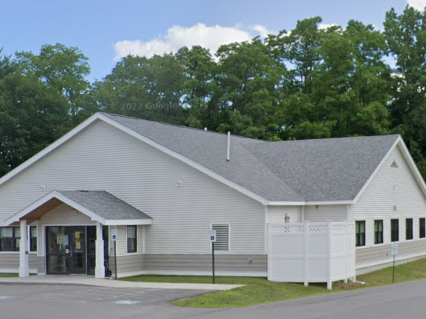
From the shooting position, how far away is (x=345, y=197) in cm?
3556

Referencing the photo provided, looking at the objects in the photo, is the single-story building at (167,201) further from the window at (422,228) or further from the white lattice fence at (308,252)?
the window at (422,228)

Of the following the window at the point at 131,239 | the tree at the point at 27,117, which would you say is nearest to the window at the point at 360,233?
the window at the point at 131,239

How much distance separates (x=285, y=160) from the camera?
137 feet

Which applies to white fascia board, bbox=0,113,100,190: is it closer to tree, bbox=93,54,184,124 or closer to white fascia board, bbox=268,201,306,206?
white fascia board, bbox=268,201,306,206

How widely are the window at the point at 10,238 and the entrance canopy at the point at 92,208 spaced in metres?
2.59

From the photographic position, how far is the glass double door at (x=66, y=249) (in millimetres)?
34497

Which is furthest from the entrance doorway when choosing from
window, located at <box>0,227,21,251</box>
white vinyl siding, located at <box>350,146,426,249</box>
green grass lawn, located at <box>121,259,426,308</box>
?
white vinyl siding, located at <box>350,146,426,249</box>

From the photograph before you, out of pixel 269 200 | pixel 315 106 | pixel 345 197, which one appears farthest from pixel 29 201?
pixel 315 106

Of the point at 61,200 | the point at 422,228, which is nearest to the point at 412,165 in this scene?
the point at 422,228

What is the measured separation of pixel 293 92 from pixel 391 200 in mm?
30207

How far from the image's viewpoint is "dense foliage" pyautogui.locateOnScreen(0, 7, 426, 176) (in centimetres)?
6206

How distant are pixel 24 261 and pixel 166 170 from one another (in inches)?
293

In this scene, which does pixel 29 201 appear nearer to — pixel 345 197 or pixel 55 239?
pixel 55 239

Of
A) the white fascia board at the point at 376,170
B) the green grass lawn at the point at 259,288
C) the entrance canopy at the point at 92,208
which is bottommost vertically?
the green grass lawn at the point at 259,288
